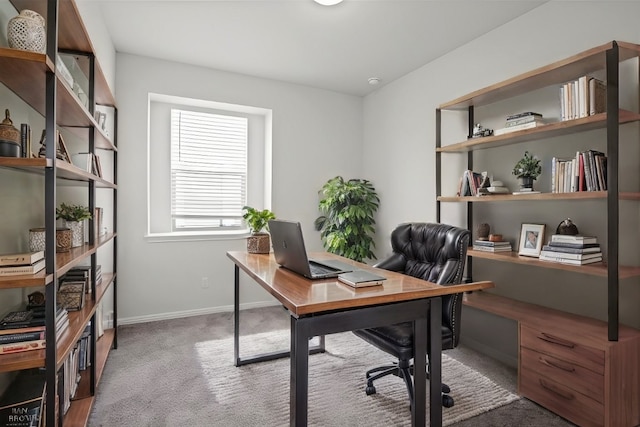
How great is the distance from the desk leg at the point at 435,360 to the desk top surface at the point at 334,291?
0.11 meters

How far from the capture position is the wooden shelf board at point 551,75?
1.92 meters

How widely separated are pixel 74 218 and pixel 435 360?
2.10m

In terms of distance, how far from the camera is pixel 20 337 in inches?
51.7

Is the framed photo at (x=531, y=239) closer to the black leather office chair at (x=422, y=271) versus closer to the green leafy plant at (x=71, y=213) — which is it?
the black leather office chair at (x=422, y=271)

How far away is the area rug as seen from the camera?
194 cm

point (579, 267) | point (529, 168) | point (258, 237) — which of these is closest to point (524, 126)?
point (529, 168)

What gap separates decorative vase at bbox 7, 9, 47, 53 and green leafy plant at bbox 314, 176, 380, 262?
9.74 ft

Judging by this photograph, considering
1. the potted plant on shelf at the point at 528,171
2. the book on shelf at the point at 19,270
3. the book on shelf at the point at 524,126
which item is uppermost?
the book on shelf at the point at 524,126

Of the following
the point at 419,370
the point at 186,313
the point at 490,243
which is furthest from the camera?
the point at 186,313

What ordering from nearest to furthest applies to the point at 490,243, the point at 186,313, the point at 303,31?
the point at 490,243, the point at 303,31, the point at 186,313

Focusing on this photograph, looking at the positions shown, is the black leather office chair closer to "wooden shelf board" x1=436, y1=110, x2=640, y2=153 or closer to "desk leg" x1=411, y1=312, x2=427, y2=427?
"desk leg" x1=411, y1=312, x2=427, y2=427

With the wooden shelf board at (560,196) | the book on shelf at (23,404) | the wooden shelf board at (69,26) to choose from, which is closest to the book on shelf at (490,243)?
the wooden shelf board at (560,196)

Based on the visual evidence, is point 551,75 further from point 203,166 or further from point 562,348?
point 203,166

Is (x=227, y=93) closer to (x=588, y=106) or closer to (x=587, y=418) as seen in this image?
(x=588, y=106)
